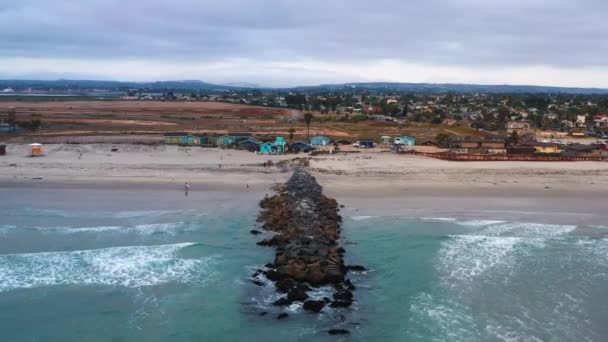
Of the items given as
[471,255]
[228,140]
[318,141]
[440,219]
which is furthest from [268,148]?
[471,255]

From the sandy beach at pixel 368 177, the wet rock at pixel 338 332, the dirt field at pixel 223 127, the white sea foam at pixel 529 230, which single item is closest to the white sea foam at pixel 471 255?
the white sea foam at pixel 529 230

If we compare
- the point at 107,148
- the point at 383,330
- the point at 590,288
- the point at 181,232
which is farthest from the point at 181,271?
the point at 107,148

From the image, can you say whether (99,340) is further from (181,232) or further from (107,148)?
(107,148)

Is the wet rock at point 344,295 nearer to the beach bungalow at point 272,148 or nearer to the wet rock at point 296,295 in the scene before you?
the wet rock at point 296,295

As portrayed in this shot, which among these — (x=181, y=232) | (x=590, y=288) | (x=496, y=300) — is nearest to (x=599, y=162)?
(x=590, y=288)

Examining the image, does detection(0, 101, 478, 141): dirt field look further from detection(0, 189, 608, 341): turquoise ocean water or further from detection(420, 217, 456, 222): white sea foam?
detection(0, 189, 608, 341): turquoise ocean water

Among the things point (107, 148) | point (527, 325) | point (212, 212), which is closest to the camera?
point (527, 325)

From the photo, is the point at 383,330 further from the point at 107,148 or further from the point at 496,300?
the point at 107,148

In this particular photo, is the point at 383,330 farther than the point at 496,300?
No

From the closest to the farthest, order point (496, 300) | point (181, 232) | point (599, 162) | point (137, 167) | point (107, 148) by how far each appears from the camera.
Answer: point (496, 300), point (181, 232), point (137, 167), point (599, 162), point (107, 148)
